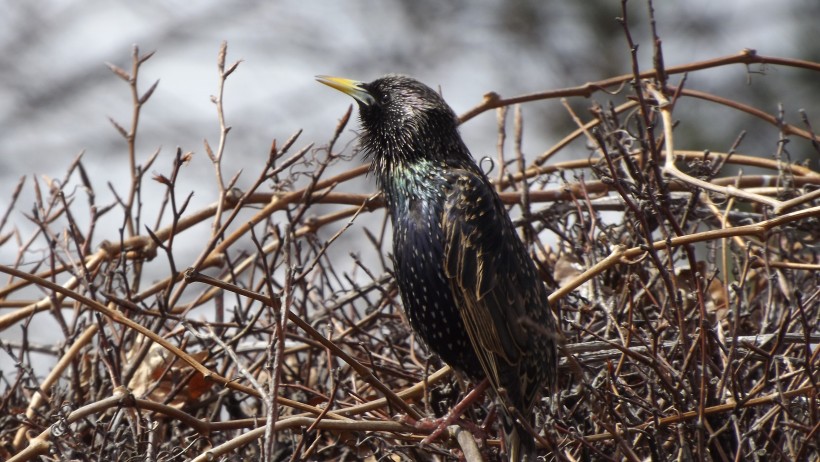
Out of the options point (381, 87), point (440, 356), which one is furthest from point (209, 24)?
point (440, 356)

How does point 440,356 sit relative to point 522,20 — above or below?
below

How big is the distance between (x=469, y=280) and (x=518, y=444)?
622 mm

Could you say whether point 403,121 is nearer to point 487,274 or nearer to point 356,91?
point 356,91

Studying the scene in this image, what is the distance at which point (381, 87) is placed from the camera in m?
4.02

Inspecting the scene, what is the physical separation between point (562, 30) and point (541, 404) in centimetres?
1049

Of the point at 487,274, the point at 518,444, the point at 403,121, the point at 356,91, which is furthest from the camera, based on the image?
the point at 356,91

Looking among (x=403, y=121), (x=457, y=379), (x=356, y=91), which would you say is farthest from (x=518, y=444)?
(x=356, y=91)

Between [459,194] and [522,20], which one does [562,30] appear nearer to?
[522,20]

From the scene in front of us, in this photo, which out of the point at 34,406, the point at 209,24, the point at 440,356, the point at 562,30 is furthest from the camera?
the point at 562,30

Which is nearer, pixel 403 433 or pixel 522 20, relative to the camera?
pixel 403 433

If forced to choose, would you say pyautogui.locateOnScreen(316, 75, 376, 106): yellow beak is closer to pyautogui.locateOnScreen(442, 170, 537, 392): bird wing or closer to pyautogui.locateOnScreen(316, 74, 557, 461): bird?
pyautogui.locateOnScreen(316, 74, 557, 461): bird

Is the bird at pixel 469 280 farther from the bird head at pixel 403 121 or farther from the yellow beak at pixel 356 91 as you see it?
the yellow beak at pixel 356 91

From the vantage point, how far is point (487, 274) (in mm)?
3438

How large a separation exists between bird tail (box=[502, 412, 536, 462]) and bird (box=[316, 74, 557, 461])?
96 millimetres
